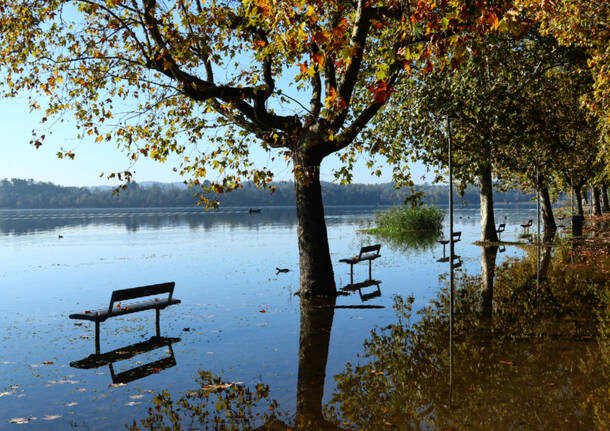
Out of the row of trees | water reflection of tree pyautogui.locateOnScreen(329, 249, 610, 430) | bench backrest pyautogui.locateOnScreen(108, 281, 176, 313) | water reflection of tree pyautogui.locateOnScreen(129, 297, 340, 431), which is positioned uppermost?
the row of trees

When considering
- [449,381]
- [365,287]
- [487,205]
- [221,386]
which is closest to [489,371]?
[449,381]

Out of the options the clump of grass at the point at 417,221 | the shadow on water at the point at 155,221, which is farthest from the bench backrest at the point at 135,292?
the shadow on water at the point at 155,221

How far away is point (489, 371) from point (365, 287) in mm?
8039

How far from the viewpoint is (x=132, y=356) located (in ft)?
29.2

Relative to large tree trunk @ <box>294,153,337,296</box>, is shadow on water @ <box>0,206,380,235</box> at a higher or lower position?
lower

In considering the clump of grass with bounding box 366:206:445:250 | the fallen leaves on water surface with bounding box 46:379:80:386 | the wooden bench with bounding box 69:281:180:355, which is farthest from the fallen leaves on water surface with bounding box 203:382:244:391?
the clump of grass with bounding box 366:206:445:250

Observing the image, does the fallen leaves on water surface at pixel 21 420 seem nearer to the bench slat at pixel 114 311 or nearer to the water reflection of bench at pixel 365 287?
the bench slat at pixel 114 311

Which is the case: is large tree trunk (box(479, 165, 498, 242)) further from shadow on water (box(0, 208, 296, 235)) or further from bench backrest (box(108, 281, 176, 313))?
shadow on water (box(0, 208, 296, 235))

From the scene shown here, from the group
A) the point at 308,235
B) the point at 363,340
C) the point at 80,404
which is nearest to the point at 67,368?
the point at 80,404

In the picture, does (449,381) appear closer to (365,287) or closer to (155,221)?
(365,287)

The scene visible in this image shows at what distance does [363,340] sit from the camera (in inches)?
366

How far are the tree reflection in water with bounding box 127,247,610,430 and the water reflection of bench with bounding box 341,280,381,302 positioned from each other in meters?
2.21

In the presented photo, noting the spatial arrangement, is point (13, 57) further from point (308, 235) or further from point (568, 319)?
point (568, 319)

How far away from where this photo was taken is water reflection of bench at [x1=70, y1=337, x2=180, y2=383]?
787 cm
